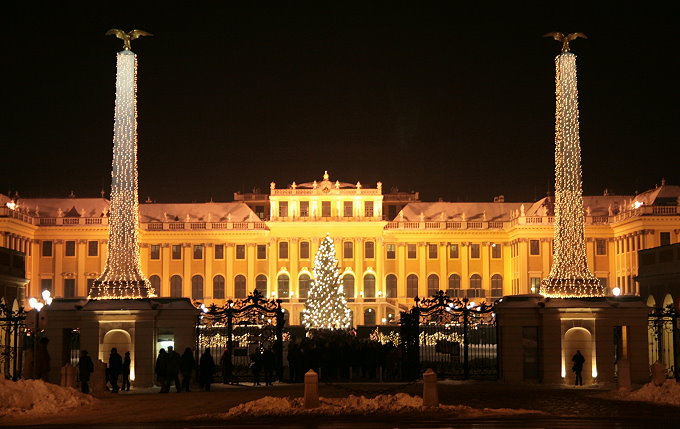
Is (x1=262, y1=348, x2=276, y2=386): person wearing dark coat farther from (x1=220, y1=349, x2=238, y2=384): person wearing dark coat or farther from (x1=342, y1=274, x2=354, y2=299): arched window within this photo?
(x1=342, y1=274, x2=354, y2=299): arched window

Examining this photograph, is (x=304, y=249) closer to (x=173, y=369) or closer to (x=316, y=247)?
(x=316, y=247)

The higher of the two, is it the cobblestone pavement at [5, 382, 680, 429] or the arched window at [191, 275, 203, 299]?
the arched window at [191, 275, 203, 299]

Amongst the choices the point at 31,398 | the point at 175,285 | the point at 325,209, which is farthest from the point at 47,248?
the point at 31,398

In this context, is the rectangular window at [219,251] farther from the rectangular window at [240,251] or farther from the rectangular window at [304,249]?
the rectangular window at [304,249]

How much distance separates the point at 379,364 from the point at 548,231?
57.9m

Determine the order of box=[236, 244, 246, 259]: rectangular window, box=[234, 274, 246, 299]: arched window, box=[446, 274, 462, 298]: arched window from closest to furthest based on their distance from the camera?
box=[446, 274, 462, 298]: arched window, box=[234, 274, 246, 299]: arched window, box=[236, 244, 246, 259]: rectangular window

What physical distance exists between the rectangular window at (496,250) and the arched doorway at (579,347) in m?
64.0

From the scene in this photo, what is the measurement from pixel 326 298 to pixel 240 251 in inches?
1147

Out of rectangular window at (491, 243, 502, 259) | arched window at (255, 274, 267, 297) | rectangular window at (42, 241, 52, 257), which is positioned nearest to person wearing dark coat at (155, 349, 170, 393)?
rectangular window at (42, 241, 52, 257)

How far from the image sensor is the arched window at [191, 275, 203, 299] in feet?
303

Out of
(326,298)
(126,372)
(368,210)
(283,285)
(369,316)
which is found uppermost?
(368,210)

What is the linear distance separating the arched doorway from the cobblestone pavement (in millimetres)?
1247

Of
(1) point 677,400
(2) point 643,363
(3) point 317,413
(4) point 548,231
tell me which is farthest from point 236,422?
(4) point 548,231

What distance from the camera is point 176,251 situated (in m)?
92.8
